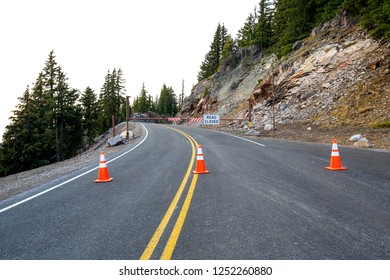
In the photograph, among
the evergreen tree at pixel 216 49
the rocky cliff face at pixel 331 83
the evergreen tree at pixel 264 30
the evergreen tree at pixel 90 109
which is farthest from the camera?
the evergreen tree at pixel 216 49

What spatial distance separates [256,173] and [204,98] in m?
45.1

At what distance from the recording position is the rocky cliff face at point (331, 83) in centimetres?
1652

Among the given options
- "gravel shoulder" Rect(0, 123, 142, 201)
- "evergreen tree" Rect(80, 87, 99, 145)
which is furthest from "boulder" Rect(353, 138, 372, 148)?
"evergreen tree" Rect(80, 87, 99, 145)

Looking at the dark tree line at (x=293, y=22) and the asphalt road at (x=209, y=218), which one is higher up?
the dark tree line at (x=293, y=22)

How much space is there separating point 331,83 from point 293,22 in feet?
49.6

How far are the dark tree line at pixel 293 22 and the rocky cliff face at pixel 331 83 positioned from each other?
126 cm

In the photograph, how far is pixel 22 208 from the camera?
510 centimetres

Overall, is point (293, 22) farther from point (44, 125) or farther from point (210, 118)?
point (44, 125)

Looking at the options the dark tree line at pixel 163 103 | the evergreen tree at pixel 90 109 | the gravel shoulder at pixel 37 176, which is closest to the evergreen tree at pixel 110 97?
the evergreen tree at pixel 90 109

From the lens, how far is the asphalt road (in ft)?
10.00

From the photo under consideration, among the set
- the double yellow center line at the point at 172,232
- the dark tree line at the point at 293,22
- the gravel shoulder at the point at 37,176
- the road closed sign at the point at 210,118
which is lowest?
the gravel shoulder at the point at 37,176

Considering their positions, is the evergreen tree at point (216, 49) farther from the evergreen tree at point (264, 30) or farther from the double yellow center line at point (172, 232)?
the double yellow center line at point (172, 232)

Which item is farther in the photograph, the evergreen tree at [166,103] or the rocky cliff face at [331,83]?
the evergreen tree at [166,103]

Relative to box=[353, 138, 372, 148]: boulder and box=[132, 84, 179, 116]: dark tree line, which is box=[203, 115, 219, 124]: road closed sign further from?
box=[132, 84, 179, 116]: dark tree line
